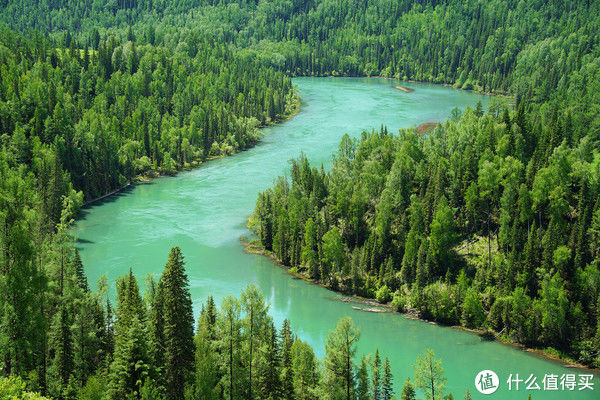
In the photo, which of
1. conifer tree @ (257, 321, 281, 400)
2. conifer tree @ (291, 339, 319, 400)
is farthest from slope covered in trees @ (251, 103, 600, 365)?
conifer tree @ (257, 321, 281, 400)

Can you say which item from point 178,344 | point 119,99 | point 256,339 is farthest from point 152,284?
point 119,99

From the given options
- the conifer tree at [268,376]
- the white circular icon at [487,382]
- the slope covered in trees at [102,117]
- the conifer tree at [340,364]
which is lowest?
the white circular icon at [487,382]

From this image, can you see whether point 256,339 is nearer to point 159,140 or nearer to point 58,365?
point 58,365

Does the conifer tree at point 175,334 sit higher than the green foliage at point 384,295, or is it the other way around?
the conifer tree at point 175,334

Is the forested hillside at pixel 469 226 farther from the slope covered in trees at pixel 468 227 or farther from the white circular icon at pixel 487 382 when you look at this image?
the white circular icon at pixel 487 382

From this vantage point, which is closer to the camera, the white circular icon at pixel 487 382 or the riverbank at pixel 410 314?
the white circular icon at pixel 487 382

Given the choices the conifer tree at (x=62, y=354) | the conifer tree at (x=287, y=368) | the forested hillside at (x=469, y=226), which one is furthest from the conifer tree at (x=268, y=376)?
the forested hillside at (x=469, y=226)

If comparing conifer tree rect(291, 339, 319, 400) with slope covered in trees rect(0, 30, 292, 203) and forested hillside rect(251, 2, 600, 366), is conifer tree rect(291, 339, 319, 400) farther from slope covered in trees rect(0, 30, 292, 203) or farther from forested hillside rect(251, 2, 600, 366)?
slope covered in trees rect(0, 30, 292, 203)
